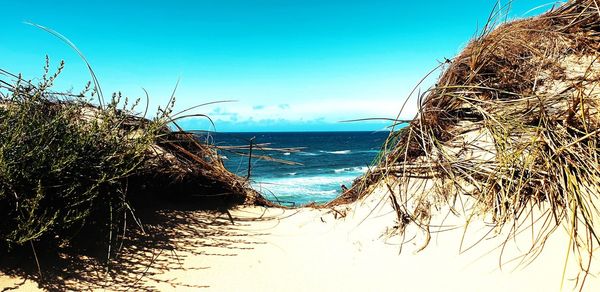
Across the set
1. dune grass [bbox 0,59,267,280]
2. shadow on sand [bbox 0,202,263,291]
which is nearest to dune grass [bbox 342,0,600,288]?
shadow on sand [bbox 0,202,263,291]

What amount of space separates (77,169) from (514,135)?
3667 millimetres

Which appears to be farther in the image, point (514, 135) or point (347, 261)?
point (514, 135)

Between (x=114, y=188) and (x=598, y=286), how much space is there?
3517 millimetres

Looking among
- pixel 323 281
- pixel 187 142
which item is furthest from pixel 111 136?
pixel 323 281

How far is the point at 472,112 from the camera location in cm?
418

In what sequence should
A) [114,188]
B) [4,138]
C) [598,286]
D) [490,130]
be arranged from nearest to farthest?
1. [598,286]
2. [4,138]
3. [114,188]
4. [490,130]

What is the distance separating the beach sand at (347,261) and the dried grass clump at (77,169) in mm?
411

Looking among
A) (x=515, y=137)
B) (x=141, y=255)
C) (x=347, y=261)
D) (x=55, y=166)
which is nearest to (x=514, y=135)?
(x=515, y=137)

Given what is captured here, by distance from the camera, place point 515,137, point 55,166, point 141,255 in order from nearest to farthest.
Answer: point 55,166, point 141,255, point 515,137

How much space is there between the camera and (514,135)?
356cm

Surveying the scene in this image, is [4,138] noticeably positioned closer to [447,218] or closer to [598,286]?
[447,218]

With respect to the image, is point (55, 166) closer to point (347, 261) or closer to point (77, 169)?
point (77, 169)

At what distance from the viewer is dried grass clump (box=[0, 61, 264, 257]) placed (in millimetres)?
2715

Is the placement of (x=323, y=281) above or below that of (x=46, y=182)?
below
